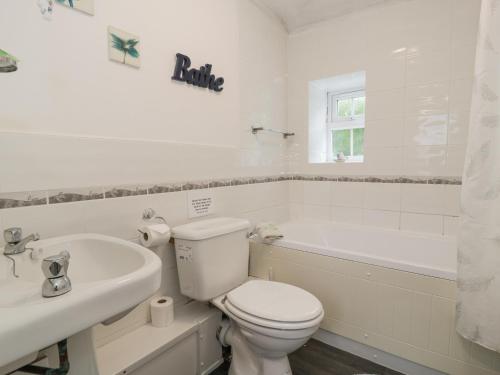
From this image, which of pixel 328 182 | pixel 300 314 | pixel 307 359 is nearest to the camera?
pixel 300 314

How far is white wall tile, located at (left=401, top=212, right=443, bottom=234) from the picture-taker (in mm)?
2002

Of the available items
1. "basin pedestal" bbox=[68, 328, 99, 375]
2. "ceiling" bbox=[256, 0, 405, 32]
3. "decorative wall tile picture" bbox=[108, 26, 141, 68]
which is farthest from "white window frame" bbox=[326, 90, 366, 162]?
"basin pedestal" bbox=[68, 328, 99, 375]

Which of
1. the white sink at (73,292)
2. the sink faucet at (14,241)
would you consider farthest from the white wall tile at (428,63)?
the sink faucet at (14,241)

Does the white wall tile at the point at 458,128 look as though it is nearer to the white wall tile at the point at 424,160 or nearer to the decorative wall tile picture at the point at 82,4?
the white wall tile at the point at 424,160

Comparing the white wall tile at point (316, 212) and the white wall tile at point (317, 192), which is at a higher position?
the white wall tile at point (317, 192)

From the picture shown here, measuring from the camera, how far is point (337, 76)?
2.34 m

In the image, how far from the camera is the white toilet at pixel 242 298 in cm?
120

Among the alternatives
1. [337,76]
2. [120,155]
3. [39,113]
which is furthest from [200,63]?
[337,76]

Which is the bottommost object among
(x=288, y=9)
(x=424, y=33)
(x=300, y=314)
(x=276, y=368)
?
(x=276, y=368)

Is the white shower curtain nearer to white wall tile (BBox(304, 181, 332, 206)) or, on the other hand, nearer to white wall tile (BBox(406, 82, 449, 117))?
white wall tile (BBox(406, 82, 449, 117))

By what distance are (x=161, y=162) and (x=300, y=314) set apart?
1007 millimetres

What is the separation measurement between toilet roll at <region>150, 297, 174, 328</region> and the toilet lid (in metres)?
0.32

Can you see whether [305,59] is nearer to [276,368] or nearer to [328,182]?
[328,182]

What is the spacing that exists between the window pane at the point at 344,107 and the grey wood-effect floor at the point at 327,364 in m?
1.98
